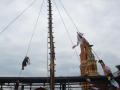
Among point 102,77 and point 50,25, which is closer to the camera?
point 50,25

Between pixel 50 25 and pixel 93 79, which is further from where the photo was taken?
pixel 93 79

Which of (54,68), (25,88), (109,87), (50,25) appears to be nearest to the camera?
(54,68)

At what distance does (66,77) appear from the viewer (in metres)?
40.8

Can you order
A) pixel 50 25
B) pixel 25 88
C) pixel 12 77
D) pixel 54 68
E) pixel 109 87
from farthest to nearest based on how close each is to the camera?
pixel 109 87, pixel 25 88, pixel 12 77, pixel 50 25, pixel 54 68

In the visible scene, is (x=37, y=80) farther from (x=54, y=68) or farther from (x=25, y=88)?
(x=54, y=68)

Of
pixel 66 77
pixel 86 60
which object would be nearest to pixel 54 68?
pixel 66 77

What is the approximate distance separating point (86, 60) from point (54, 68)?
1914 inches

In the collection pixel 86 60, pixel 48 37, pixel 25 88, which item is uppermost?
pixel 86 60

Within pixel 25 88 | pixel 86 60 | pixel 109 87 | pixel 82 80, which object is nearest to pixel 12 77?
pixel 25 88

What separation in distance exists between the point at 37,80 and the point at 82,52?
36.9 meters

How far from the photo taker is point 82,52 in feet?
252

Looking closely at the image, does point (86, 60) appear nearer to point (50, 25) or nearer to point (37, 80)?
point (37, 80)

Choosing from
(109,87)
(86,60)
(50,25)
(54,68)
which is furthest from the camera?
(86,60)

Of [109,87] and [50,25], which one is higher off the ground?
[50,25]
